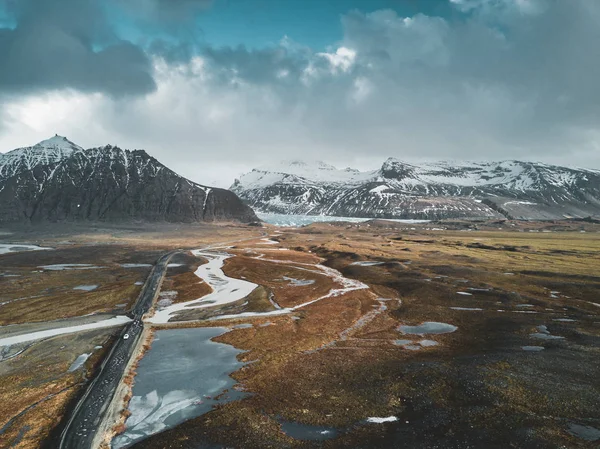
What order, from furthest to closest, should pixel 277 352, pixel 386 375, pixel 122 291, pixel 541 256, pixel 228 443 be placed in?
pixel 541 256, pixel 122 291, pixel 277 352, pixel 386 375, pixel 228 443

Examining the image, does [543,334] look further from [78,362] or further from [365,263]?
[365,263]

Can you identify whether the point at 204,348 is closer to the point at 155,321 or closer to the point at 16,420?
the point at 155,321

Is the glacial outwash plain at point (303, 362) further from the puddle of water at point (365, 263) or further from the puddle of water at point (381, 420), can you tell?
the puddle of water at point (365, 263)

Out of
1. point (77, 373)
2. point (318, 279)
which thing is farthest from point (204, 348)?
point (318, 279)

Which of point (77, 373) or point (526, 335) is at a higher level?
point (526, 335)

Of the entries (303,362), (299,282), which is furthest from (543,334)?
(299,282)

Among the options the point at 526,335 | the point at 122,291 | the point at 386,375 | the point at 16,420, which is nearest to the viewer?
the point at 16,420

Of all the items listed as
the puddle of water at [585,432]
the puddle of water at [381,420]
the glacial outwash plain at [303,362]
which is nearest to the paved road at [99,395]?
the glacial outwash plain at [303,362]

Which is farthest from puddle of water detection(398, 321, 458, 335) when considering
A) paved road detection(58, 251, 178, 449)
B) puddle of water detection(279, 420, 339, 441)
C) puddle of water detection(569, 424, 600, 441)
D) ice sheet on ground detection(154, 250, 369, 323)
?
paved road detection(58, 251, 178, 449)
